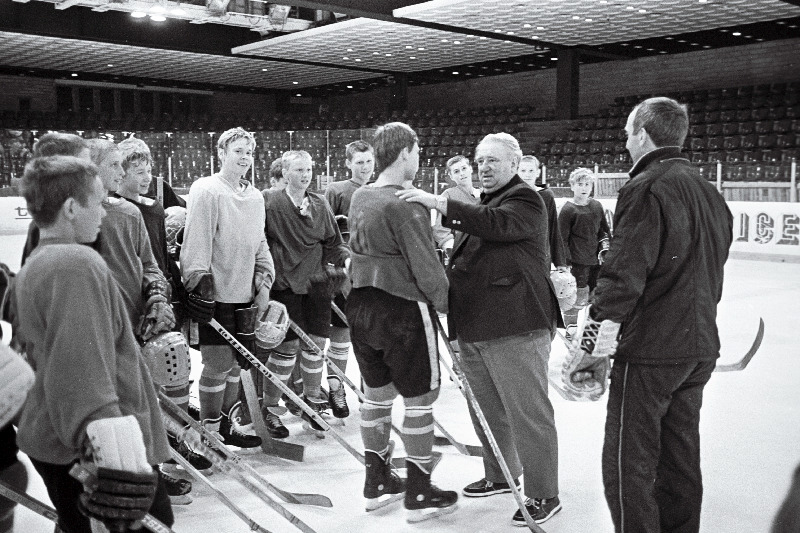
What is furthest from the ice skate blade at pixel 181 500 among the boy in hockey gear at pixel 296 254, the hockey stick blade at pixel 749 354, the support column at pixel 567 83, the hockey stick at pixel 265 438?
the support column at pixel 567 83

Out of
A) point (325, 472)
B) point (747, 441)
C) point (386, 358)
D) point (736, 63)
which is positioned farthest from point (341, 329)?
point (736, 63)

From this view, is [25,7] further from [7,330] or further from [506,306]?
[506,306]

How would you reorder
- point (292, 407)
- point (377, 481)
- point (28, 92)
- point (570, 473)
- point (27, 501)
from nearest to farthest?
point (27, 501) → point (377, 481) → point (570, 473) → point (292, 407) → point (28, 92)

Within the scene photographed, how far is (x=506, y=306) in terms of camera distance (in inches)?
112

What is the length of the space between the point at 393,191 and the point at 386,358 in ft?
1.94

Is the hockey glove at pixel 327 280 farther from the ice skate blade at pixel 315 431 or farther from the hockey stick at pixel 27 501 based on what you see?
the hockey stick at pixel 27 501

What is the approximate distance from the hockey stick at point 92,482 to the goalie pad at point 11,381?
20cm

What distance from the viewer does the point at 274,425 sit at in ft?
12.8

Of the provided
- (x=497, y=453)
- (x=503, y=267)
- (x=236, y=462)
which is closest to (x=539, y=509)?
(x=497, y=453)

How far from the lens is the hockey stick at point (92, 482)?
4.54ft

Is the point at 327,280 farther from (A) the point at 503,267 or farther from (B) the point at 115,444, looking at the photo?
(B) the point at 115,444

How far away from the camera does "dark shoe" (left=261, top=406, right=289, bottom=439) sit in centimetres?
385

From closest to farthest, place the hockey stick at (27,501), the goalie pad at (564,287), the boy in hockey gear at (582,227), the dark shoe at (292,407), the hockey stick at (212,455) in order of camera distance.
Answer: the hockey stick at (27,501) < the hockey stick at (212,455) < the dark shoe at (292,407) < the goalie pad at (564,287) < the boy in hockey gear at (582,227)

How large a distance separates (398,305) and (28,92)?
71.0 ft
